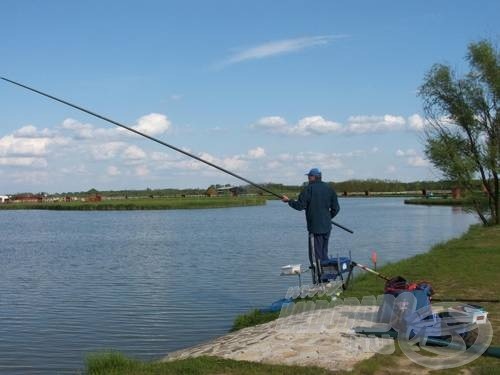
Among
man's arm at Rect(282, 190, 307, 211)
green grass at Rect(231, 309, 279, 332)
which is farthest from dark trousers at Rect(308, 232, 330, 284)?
green grass at Rect(231, 309, 279, 332)

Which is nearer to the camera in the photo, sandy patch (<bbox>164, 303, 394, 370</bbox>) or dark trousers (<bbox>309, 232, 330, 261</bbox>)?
sandy patch (<bbox>164, 303, 394, 370</bbox>)

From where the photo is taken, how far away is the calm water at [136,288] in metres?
12.1

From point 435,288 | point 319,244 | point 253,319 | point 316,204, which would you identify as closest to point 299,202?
point 316,204

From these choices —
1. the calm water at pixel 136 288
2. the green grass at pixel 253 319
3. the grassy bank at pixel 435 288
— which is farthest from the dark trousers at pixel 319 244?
the calm water at pixel 136 288

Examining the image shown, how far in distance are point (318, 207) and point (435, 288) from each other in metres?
2.76

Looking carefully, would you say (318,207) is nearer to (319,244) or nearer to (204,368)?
(319,244)

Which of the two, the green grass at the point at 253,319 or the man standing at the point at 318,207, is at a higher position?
the man standing at the point at 318,207

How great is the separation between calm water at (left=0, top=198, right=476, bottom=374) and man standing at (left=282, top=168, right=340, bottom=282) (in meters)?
2.56

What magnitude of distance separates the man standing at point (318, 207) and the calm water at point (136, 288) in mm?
2561

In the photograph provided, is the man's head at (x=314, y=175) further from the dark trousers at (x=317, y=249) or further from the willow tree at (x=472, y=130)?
the willow tree at (x=472, y=130)

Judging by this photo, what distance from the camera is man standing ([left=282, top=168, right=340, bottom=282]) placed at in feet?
41.4

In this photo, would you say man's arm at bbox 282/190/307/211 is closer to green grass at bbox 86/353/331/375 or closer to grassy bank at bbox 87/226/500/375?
grassy bank at bbox 87/226/500/375

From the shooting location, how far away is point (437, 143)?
31984 mm

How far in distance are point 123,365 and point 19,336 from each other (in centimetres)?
557
